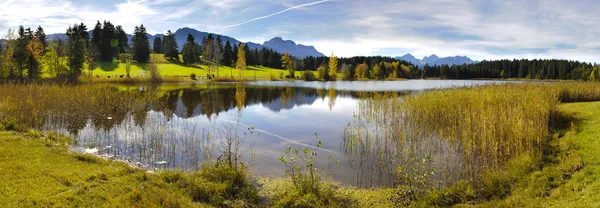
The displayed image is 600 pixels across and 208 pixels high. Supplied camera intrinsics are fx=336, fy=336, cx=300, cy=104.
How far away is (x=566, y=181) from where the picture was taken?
266 inches

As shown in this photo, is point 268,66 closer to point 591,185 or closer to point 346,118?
point 346,118

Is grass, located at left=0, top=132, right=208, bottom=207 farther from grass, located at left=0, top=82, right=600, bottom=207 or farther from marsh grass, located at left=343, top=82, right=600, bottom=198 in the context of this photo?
marsh grass, located at left=343, top=82, right=600, bottom=198

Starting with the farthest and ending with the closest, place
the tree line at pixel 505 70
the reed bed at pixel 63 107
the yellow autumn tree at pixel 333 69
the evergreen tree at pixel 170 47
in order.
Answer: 1. the tree line at pixel 505 70
2. the evergreen tree at pixel 170 47
3. the yellow autumn tree at pixel 333 69
4. the reed bed at pixel 63 107

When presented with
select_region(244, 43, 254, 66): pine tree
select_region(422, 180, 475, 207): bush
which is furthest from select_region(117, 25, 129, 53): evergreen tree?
select_region(422, 180, 475, 207): bush

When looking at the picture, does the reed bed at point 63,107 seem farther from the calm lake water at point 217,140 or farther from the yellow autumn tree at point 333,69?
the yellow autumn tree at point 333,69

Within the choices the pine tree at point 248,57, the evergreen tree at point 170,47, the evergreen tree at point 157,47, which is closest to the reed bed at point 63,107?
the evergreen tree at point 170,47

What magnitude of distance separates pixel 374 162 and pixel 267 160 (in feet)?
11.0

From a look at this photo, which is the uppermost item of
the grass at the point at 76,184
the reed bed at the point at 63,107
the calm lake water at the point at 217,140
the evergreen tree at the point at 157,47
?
the evergreen tree at the point at 157,47

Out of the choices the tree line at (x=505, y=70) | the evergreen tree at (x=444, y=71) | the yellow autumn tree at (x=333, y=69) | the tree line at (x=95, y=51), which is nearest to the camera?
the tree line at (x=95, y=51)

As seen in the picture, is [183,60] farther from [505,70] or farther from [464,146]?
[505,70]

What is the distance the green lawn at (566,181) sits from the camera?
6.01m

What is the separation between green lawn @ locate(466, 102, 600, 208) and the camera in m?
6.01

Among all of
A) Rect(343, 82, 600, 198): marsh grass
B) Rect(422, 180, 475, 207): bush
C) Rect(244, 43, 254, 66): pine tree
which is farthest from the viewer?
Rect(244, 43, 254, 66): pine tree

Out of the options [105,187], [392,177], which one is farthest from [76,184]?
[392,177]
